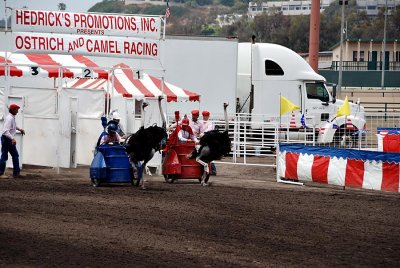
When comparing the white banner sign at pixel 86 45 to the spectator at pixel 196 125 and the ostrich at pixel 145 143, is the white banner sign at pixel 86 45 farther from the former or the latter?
the ostrich at pixel 145 143

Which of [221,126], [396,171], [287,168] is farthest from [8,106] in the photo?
[221,126]

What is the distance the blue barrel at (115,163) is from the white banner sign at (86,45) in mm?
5142

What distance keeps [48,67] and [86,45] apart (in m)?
1.17

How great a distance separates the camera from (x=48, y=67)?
2650cm

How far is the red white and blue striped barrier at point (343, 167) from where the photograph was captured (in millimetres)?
22953

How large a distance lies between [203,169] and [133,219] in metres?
7.89

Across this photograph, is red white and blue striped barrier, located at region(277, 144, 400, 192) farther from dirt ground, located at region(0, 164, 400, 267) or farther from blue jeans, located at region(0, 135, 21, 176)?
blue jeans, located at region(0, 135, 21, 176)

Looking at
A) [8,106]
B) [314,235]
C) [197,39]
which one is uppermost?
[197,39]

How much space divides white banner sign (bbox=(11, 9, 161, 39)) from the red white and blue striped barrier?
15.6ft

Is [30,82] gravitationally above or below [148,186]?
above

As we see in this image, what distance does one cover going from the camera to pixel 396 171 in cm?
2281

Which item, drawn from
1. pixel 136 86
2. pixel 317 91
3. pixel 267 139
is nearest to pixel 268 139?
pixel 267 139

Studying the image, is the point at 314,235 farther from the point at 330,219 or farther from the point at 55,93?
the point at 55,93

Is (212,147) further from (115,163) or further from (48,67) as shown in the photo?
(48,67)
